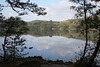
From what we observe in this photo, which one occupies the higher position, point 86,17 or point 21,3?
point 21,3

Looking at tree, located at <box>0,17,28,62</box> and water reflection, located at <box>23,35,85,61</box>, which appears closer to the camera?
tree, located at <box>0,17,28,62</box>

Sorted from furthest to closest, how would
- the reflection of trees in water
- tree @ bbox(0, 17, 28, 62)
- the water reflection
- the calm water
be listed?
the water reflection, the calm water, tree @ bbox(0, 17, 28, 62), the reflection of trees in water

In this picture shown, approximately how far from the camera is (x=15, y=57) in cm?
866

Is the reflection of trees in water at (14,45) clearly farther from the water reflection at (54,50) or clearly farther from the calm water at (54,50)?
the water reflection at (54,50)

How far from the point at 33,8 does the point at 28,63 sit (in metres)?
3.48

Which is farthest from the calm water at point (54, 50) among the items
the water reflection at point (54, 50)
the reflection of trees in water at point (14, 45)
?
the reflection of trees in water at point (14, 45)

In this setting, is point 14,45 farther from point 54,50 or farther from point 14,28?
point 54,50

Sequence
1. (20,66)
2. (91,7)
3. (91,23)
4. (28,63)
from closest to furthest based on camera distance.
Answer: (20,66)
(28,63)
(91,23)
(91,7)

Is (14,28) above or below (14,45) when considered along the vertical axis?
above

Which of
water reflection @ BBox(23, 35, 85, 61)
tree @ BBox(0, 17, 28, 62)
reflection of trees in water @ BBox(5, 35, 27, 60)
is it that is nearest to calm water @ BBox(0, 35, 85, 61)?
water reflection @ BBox(23, 35, 85, 61)

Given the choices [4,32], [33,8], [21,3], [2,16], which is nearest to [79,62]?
[33,8]

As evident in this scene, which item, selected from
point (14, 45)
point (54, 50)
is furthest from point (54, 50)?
point (14, 45)

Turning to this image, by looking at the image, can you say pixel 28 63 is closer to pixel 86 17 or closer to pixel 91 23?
pixel 91 23

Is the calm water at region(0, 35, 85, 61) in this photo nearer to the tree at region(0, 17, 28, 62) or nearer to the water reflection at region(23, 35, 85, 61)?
the water reflection at region(23, 35, 85, 61)
